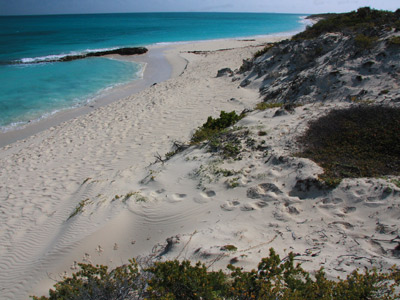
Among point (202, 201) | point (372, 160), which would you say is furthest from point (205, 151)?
point (372, 160)

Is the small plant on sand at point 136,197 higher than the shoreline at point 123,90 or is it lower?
lower

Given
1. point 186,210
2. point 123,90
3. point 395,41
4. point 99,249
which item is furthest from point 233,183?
point 123,90

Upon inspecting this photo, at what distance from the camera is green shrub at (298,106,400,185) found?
448 cm

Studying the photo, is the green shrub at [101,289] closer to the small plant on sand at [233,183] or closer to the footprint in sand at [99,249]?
the footprint in sand at [99,249]

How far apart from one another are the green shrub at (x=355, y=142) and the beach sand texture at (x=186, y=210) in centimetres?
33

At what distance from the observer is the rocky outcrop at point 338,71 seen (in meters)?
8.14

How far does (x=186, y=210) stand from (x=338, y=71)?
315 inches

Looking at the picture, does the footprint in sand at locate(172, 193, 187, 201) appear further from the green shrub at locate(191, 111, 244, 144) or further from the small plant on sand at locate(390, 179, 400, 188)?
the small plant on sand at locate(390, 179, 400, 188)

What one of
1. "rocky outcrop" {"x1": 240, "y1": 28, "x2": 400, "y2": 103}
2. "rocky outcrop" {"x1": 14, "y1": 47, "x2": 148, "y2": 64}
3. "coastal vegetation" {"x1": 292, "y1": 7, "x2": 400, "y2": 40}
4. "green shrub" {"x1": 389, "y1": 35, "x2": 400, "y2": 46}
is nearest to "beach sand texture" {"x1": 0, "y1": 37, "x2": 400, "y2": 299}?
"rocky outcrop" {"x1": 240, "y1": 28, "x2": 400, "y2": 103}

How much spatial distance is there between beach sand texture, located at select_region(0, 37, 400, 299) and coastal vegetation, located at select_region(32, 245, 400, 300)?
38 centimetres

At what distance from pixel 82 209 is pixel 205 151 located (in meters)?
2.99

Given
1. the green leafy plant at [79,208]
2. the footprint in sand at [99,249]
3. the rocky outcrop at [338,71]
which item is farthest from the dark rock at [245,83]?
the footprint in sand at [99,249]

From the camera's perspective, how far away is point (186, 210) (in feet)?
15.4

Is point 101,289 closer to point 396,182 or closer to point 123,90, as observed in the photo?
point 396,182
